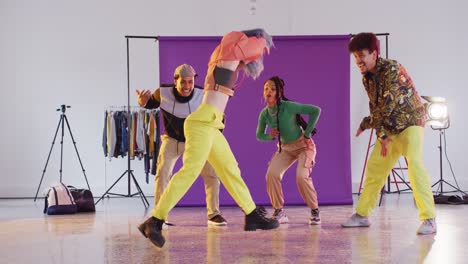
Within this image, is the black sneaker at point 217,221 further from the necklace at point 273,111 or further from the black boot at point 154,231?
the black boot at point 154,231

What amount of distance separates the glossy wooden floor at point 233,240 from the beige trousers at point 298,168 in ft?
0.84

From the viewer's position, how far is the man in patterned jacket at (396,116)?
441 centimetres

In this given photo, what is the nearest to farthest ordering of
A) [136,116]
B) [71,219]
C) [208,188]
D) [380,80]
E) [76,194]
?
[380,80] → [208,188] → [71,219] → [76,194] → [136,116]

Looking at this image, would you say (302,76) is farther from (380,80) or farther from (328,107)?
(380,80)

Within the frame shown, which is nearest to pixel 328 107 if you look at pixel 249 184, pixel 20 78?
pixel 249 184

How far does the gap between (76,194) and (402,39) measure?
5.16 metres

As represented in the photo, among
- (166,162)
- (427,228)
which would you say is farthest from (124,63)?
(427,228)

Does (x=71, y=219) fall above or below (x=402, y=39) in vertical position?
below

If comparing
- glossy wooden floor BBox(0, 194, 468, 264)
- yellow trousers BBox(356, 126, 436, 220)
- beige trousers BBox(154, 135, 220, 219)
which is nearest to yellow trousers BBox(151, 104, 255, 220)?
glossy wooden floor BBox(0, 194, 468, 264)

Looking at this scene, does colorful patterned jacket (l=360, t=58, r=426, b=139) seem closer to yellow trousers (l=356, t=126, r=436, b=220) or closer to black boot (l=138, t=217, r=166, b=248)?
yellow trousers (l=356, t=126, r=436, b=220)

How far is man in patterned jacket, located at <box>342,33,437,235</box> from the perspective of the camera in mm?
4414

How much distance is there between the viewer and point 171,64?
684 cm

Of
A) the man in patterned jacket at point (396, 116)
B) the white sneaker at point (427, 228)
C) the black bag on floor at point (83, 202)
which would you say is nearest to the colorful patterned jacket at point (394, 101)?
the man in patterned jacket at point (396, 116)

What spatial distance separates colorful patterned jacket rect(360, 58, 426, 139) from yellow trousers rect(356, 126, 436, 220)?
0.07 meters
